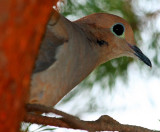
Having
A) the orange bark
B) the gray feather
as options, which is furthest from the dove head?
the orange bark

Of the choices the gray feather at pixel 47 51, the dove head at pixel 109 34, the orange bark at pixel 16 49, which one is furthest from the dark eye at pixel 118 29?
the orange bark at pixel 16 49

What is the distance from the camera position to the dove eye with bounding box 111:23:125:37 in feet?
6.66

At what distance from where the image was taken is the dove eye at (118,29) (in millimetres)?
2029

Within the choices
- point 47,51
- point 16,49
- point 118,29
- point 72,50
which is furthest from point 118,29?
point 16,49

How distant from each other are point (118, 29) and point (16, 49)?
1.45m

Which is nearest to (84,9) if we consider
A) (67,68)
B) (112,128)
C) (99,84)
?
(99,84)

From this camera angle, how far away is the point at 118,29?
6.77 feet

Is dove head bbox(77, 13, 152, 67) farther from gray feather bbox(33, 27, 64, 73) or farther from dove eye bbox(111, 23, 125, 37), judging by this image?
gray feather bbox(33, 27, 64, 73)

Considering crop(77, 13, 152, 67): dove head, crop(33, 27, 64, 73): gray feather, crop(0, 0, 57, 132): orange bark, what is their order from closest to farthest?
crop(0, 0, 57, 132): orange bark, crop(33, 27, 64, 73): gray feather, crop(77, 13, 152, 67): dove head

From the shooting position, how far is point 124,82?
2.43 m

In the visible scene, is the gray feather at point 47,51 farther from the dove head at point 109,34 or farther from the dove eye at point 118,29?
the dove eye at point 118,29

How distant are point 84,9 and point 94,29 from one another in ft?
0.82

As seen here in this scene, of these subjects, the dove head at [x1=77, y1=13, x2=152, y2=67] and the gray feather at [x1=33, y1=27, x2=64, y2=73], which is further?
the dove head at [x1=77, y1=13, x2=152, y2=67]

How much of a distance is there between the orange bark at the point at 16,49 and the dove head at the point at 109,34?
127 cm
